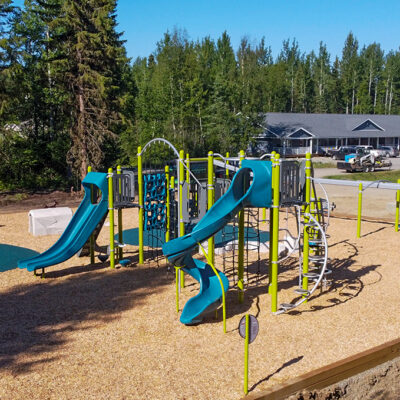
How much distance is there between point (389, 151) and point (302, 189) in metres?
44.8

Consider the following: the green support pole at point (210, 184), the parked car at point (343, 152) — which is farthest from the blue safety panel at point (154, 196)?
the parked car at point (343, 152)

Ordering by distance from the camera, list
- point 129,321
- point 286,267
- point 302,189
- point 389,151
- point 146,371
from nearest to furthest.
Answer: point 146,371 < point 129,321 < point 302,189 < point 286,267 < point 389,151

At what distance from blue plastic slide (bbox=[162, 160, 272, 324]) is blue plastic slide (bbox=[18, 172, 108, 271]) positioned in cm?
356

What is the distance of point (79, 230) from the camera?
36.9ft

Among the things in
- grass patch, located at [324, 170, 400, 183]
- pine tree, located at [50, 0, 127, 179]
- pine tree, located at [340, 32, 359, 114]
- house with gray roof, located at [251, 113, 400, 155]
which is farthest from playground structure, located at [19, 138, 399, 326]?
pine tree, located at [340, 32, 359, 114]

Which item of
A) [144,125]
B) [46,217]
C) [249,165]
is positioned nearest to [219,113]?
[144,125]

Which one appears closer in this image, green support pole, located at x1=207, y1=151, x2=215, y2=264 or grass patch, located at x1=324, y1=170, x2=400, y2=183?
green support pole, located at x1=207, y1=151, x2=215, y2=264

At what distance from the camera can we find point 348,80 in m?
82.2

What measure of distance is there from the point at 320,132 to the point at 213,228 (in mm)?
47946

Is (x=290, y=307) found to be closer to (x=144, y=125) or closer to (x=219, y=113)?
(x=219, y=113)

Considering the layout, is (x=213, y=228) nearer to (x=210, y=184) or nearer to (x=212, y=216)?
(x=212, y=216)

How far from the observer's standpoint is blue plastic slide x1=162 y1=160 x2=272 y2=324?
26.3ft

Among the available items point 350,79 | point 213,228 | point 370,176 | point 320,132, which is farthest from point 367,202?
point 350,79

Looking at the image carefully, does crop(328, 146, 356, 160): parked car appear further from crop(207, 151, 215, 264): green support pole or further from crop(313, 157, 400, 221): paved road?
crop(207, 151, 215, 264): green support pole
